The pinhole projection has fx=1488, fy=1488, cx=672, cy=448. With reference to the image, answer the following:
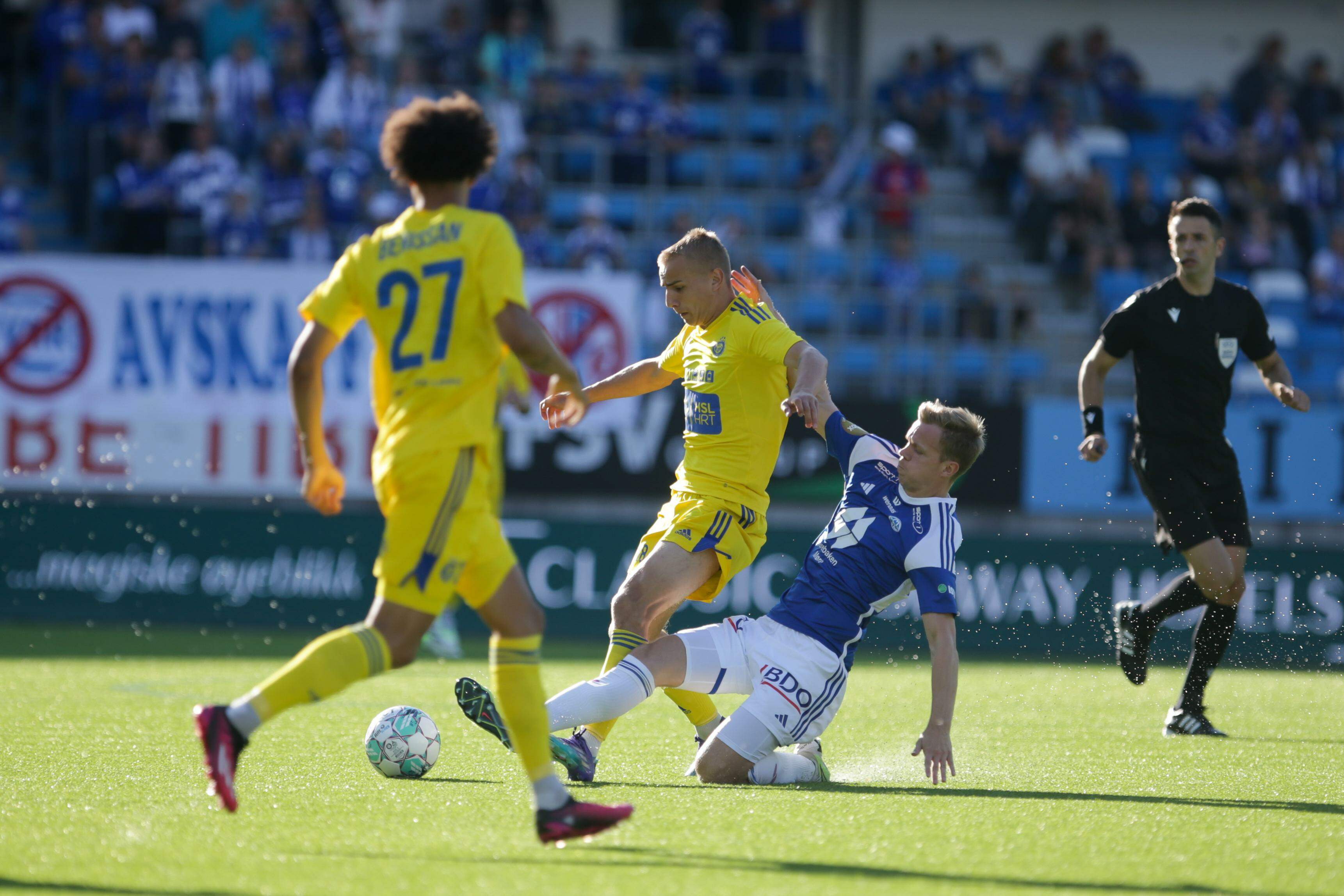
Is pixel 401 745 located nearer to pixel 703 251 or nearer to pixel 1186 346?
pixel 703 251

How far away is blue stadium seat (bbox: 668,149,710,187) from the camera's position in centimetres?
1630

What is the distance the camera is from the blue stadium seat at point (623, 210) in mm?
15727

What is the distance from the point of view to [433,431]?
13.6ft

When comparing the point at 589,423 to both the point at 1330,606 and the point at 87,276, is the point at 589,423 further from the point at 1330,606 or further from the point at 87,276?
the point at 1330,606

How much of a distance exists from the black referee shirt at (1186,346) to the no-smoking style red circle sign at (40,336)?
9.06 meters

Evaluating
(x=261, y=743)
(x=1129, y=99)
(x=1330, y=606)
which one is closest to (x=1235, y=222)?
(x=1129, y=99)

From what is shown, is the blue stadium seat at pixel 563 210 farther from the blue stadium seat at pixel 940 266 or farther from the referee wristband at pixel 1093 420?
the referee wristband at pixel 1093 420

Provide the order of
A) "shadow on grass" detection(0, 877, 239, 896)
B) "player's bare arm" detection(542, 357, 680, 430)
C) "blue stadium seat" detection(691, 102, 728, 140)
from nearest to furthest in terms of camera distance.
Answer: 1. "shadow on grass" detection(0, 877, 239, 896)
2. "player's bare arm" detection(542, 357, 680, 430)
3. "blue stadium seat" detection(691, 102, 728, 140)

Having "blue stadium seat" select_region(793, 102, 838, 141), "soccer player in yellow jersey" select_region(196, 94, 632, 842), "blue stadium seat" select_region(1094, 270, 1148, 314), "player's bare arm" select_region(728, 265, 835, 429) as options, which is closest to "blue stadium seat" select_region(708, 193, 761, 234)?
"blue stadium seat" select_region(793, 102, 838, 141)

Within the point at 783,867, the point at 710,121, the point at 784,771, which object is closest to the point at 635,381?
the point at 784,771

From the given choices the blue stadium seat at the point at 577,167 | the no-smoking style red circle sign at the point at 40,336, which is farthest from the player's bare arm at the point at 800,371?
the blue stadium seat at the point at 577,167

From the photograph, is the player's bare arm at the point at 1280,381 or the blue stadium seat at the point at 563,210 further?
the blue stadium seat at the point at 563,210

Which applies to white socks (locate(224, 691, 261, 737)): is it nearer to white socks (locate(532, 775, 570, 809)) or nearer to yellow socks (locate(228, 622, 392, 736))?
yellow socks (locate(228, 622, 392, 736))

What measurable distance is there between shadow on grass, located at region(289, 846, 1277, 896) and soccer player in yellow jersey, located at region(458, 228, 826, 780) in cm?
161
